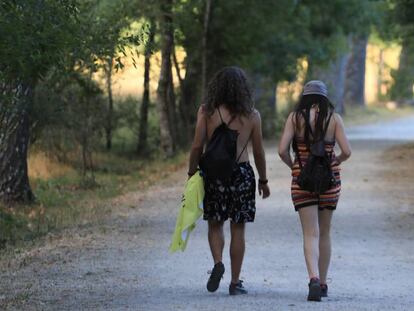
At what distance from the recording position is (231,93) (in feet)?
25.0

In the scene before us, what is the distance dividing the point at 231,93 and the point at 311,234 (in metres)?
1.34

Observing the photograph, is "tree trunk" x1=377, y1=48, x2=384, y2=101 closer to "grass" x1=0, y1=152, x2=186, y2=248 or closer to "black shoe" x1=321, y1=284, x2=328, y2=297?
"grass" x1=0, y1=152, x2=186, y2=248

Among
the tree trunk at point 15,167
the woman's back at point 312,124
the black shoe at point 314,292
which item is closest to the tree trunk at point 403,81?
the tree trunk at point 15,167

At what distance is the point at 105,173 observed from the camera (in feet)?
79.3

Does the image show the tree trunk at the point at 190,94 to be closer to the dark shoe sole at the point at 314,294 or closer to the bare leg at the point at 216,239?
the bare leg at the point at 216,239

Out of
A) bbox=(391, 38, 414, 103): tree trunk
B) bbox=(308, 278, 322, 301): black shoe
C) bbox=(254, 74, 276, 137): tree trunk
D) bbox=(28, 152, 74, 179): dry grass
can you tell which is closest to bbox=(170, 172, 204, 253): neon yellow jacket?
bbox=(308, 278, 322, 301): black shoe

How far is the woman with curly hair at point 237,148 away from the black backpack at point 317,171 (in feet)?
1.56

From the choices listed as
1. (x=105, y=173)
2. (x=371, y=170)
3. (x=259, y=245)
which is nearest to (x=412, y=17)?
(x=371, y=170)

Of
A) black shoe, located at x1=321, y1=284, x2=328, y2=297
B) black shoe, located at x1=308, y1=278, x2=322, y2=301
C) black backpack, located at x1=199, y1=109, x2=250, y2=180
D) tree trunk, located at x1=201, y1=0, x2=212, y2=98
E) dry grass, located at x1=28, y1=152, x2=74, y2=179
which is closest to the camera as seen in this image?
black shoe, located at x1=308, y1=278, x2=322, y2=301

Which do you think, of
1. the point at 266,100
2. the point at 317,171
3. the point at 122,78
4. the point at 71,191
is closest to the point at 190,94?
the point at 266,100

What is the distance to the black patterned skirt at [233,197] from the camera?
25.0 ft

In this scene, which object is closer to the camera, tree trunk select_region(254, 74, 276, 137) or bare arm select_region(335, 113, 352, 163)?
bare arm select_region(335, 113, 352, 163)

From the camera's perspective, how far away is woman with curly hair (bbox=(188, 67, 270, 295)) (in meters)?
7.64

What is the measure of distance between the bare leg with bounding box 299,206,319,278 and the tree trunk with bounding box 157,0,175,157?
625 inches
